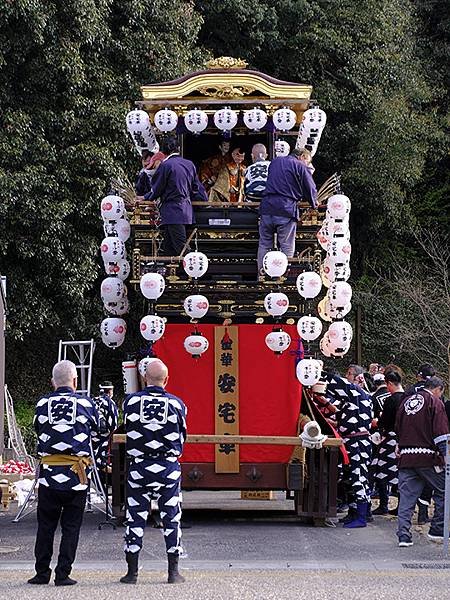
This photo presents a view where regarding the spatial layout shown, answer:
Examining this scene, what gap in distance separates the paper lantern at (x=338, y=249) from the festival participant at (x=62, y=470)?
573 cm

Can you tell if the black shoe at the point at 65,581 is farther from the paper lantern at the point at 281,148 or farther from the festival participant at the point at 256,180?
the paper lantern at the point at 281,148

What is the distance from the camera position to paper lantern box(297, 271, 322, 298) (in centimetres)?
1258

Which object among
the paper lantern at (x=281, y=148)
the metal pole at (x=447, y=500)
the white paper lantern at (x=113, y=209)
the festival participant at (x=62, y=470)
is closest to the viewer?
the festival participant at (x=62, y=470)

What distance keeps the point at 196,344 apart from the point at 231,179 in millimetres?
3527

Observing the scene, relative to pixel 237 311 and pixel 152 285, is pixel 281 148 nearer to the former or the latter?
pixel 237 311

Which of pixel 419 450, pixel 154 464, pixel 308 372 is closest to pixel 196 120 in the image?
pixel 308 372

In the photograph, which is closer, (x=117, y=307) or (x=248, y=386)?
(x=248, y=386)

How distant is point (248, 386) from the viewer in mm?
13117

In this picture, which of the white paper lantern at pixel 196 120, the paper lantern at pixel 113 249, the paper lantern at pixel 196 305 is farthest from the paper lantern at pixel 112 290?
the white paper lantern at pixel 196 120

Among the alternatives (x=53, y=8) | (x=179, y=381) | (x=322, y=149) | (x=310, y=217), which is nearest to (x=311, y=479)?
(x=179, y=381)

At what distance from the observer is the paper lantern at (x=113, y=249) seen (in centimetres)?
1391

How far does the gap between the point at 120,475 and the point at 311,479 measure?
2242 millimetres

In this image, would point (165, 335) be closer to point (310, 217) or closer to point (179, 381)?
point (179, 381)

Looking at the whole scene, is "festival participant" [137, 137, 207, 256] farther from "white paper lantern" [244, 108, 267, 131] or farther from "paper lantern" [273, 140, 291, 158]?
"paper lantern" [273, 140, 291, 158]
